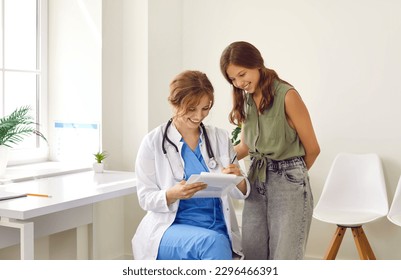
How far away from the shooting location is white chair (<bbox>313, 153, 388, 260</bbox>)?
320cm

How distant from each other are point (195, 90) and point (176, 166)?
0.99ft

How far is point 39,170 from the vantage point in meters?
3.13

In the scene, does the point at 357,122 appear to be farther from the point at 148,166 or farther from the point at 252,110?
the point at 148,166

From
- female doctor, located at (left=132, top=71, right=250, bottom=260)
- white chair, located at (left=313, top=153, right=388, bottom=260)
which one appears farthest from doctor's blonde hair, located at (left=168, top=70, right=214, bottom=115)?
white chair, located at (left=313, top=153, right=388, bottom=260)

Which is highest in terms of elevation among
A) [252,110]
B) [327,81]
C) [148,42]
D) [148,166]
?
[148,42]

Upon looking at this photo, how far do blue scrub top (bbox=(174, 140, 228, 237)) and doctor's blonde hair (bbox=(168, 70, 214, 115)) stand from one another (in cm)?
18

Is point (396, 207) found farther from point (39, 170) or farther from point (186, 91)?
point (39, 170)

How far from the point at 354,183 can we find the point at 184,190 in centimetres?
182

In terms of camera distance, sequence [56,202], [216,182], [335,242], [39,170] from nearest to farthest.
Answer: [216,182]
[56,202]
[39,170]
[335,242]

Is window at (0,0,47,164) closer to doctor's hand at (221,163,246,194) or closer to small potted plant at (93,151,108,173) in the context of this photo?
small potted plant at (93,151,108,173)

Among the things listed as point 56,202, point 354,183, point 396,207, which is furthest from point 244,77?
point 354,183
